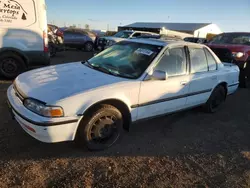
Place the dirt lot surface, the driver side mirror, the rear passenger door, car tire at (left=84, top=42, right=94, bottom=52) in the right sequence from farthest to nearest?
car tire at (left=84, top=42, right=94, bottom=52) < the rear passenger door < the driver side mirror < the dirt lot surface

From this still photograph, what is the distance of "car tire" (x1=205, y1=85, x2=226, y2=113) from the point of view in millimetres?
5129

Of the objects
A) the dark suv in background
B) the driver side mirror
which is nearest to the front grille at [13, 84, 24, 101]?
the driver side mirror

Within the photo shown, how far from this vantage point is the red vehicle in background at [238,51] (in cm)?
776

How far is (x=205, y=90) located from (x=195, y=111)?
783 mm

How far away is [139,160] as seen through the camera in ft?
10.9

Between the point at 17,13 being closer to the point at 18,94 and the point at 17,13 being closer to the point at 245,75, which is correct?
the point at 18,94

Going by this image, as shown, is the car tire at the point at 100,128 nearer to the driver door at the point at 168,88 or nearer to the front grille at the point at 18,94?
the driver door at the point at 168,88

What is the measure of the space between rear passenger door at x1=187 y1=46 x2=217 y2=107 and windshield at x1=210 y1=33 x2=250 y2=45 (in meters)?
4.44

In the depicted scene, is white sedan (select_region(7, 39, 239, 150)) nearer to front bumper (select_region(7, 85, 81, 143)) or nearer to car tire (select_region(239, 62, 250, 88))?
front bumper (select_region(7, 85, 81, 143))

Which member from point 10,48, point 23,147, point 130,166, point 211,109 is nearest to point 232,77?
point 211,109

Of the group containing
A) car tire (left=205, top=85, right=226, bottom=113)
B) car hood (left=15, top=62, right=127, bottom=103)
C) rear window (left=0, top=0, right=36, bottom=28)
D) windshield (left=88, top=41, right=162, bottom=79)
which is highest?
rear window (left=0, top=0, right=36, bottom=28)

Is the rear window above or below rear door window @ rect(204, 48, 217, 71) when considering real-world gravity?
above

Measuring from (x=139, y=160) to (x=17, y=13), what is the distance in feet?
17.2

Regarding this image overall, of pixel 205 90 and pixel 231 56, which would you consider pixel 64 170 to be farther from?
pixel 231 56
